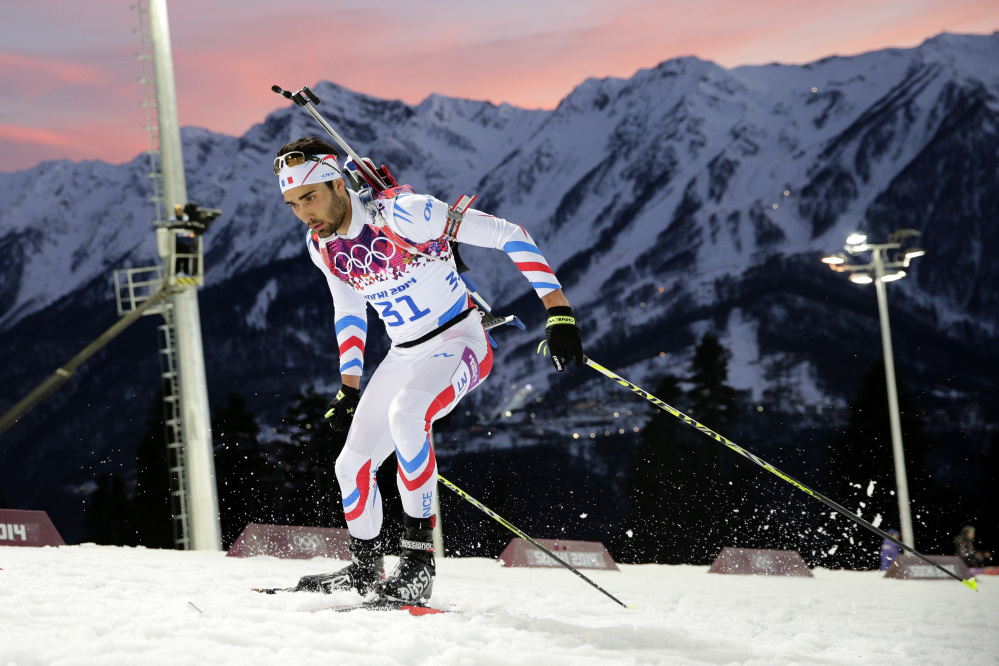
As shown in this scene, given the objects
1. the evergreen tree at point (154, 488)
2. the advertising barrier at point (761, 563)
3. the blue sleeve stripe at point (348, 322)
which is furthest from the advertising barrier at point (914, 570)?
the evergreen tree at point (154, 488)

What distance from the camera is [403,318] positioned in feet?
16.7

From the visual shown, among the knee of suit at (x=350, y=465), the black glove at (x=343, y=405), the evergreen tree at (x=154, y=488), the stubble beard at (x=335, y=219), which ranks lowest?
the evergreen tree at (x=154, y=488)

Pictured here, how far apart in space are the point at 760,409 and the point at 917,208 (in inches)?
2270

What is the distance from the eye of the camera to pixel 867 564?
35594 millimetres

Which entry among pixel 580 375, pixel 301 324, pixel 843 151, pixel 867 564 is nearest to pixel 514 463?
pixel 580 375

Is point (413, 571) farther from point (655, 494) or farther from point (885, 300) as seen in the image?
point (655, 494)

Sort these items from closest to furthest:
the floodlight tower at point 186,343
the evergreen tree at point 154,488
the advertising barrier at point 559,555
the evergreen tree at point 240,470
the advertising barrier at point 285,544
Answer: the advertising barrier at point 285,544, the advertising barrier at point 559,555, the floodlight tower at point 186,343, the evergreen tree at point 240,470, the evergreen tree at point 154,488

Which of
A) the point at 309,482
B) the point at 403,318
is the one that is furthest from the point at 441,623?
the point at 309,482

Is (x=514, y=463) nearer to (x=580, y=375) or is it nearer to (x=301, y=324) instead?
(x=580, y=375)

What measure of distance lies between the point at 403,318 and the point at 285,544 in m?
4.06

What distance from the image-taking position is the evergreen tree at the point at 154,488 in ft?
144

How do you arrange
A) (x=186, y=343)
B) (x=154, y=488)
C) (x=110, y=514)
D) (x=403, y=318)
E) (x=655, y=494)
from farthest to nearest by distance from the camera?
(x=110, y=514) → (x=154, y=488) → (x=655, y=494) → (x=186, y=343) → (x=403, y=318)

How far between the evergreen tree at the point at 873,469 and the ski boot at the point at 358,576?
34401mm

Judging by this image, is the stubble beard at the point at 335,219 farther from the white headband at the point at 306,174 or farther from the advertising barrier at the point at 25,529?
the advertising barrier at the point at 25,529
